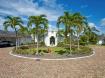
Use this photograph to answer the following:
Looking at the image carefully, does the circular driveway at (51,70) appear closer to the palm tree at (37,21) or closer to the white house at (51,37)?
the palm tree at (37,21)

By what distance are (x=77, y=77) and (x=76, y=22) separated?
12.0m

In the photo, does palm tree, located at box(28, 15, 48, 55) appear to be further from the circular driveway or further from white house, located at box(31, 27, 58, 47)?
white house, located at box(31, 27, 58, 47)

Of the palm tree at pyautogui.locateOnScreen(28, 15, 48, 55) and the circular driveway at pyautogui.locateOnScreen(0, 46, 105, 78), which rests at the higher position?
the palm tree at pyautogui.locateOnScreen(28, 15, 48, 55)

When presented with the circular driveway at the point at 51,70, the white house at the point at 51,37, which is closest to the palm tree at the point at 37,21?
the circular driveway at the point at 51,70

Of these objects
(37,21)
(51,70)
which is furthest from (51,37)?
(51,70)

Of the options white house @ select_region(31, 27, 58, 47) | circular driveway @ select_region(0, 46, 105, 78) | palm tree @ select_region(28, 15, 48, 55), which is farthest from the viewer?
white house @ select_region(31, 27, 58, 47)

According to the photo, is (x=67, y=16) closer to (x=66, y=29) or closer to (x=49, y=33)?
(x=66, y=29)

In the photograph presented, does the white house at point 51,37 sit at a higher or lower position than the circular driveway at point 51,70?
higher

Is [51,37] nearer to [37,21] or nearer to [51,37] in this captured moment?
[51,37]

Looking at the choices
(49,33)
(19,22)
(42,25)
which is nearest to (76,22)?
A: (42,25)

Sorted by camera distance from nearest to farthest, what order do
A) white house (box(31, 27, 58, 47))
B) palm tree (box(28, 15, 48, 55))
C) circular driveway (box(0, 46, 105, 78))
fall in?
circular driveway (box(0, 46, 105, 78)), palm tree (box(28, 15, 48, 55)), white house (box(31, 27, 58, 47))

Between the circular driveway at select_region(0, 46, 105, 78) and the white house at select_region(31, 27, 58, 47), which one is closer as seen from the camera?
the circular driveway at select_region(0, 46, 105, 78)

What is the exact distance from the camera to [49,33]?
40.5 m

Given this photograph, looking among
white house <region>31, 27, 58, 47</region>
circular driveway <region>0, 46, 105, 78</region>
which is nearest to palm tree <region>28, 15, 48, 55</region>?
circular driveway <region>0, 46, 105, 78</region>
